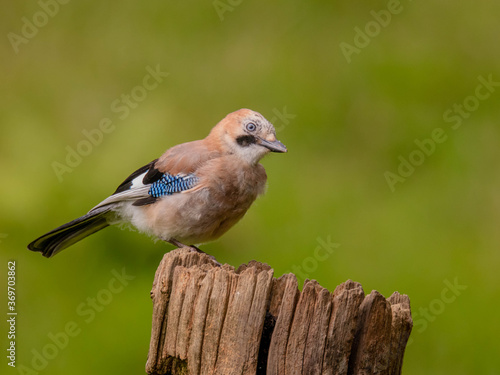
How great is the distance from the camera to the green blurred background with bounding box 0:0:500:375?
9312 mm

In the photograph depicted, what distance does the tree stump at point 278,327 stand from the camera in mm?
4523

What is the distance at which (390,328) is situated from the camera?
4.67 meters

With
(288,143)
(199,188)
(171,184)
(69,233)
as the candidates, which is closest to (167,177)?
(171,184)

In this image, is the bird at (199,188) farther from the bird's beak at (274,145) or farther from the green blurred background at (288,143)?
the green blurred background at (288,143)

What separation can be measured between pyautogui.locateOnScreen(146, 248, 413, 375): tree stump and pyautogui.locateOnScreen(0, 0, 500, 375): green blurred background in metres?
4.29

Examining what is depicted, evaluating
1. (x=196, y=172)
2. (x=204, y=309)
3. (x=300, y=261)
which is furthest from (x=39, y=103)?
(x=204, y=309)

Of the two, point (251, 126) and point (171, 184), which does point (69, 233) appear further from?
point (251, 126)

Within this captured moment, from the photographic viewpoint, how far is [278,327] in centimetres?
457

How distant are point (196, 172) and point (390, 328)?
248 cm

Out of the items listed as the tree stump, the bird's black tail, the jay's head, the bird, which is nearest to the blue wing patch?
the bird

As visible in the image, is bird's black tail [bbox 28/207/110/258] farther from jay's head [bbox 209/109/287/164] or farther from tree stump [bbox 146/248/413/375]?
tree stump [bbox 146/248/413/375]

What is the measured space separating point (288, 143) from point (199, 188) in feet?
14.5

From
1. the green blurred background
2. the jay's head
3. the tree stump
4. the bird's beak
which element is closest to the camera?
the tree stump

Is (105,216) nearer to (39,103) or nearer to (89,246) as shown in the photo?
(89,246)
